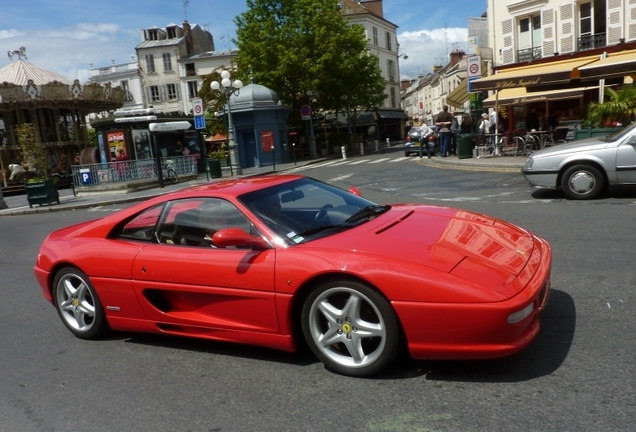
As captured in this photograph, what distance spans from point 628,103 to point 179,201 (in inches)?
560

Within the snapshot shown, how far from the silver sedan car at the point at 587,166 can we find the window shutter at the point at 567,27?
64.4 feet

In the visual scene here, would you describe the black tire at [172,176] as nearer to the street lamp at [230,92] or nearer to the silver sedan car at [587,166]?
the street lamp at [230,92]

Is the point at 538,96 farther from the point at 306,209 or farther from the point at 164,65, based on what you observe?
the point at 164,65

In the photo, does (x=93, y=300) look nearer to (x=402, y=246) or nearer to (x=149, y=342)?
(x=149, y=342)

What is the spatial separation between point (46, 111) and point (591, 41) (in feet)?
101

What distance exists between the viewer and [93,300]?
4.58 metres

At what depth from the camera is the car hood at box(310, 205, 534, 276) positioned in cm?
340

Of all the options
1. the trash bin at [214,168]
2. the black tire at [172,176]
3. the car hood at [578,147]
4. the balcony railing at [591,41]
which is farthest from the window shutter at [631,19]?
the black tire at [172,176]

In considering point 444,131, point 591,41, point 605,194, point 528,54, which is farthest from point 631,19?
point 605,194

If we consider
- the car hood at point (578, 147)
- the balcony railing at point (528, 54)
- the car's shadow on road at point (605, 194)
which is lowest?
the car's shadow on road at point (605, 194)

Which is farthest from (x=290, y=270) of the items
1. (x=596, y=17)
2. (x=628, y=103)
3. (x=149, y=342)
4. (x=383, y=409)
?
(x=596, y=17)

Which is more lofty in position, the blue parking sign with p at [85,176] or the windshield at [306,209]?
the windshield at [306,209]

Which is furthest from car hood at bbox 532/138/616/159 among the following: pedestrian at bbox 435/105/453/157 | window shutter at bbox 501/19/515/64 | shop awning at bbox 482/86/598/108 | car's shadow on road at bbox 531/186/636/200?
window shutter at bbox 501/19/515/64

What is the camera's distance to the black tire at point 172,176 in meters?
24.8
